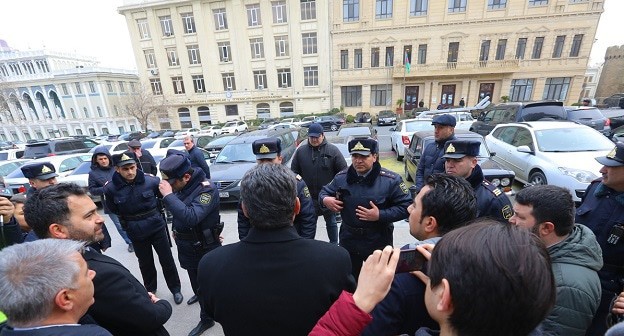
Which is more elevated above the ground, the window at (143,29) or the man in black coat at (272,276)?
the window at (143,29)

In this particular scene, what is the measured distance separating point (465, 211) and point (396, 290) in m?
0.64

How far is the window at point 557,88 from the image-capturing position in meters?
22.6

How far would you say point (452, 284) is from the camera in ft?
2.40

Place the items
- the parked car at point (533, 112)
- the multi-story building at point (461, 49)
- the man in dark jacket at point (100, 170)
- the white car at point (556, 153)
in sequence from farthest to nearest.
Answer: the multi-story building at point (461, 49), the parked car at point (533, 112), the white car at point (556, 153), the man in dark jacket at point (100, 170)

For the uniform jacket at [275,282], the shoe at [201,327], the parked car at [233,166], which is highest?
the uniform jacket at [275,282]

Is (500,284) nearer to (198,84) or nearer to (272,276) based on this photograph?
(272,276)

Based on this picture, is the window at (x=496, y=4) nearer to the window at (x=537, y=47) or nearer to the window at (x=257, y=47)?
the window at (x=537, y=47)

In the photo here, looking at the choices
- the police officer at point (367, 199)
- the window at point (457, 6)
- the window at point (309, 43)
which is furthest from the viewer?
the window at point (309, 43)

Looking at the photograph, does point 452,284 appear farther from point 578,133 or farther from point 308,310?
point 578,133

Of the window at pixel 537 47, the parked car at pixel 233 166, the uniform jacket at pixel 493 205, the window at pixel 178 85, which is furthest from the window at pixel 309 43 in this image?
the uniform jacket at pixel 493 205

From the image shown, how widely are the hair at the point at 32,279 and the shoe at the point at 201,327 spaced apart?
6.67 feet

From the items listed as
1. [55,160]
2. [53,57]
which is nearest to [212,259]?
[55,160]

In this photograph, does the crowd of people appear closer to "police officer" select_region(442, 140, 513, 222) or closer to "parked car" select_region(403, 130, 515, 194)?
"police officer" select_region(442, 140, 513, 222)

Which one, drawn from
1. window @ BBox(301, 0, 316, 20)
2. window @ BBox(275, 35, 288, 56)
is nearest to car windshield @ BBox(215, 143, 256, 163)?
window @ BBox(275, 35, 288, 56)
